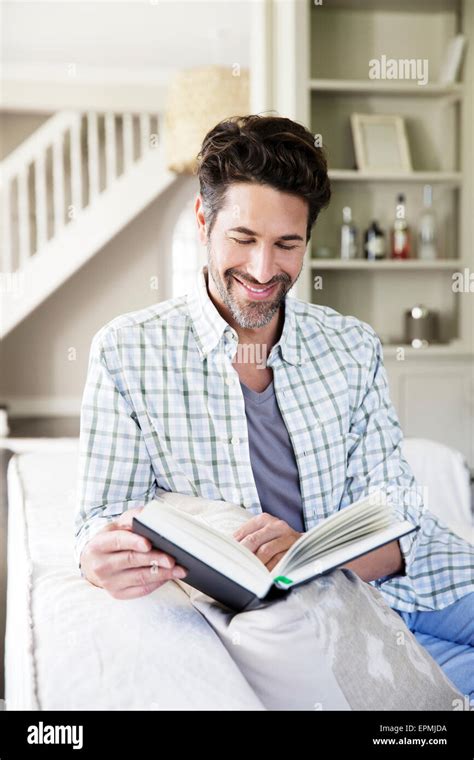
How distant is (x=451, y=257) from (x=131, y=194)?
10.4 ft

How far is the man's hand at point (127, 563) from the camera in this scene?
891mm

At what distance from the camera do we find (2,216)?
6.23 meters

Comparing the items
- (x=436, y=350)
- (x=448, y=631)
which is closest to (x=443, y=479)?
(x=448, y=631)

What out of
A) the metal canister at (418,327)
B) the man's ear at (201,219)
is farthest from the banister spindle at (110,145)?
the man's ear at (201,219)

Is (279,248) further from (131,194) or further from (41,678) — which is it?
(131,194)

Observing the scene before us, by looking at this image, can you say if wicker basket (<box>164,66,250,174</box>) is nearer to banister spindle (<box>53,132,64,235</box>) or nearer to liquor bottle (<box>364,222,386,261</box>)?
liquor bottle (<box>364,222,386,261</box>)

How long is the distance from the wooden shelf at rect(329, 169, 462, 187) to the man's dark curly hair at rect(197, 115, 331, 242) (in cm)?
206

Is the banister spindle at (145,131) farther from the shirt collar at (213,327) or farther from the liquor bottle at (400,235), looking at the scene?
the shirt collar at (213,327)

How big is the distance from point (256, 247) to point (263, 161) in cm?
12

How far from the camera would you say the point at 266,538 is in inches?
37.5

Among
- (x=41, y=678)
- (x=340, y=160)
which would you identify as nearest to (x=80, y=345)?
(x=340, y=160)

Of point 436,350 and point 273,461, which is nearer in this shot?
point 273,461

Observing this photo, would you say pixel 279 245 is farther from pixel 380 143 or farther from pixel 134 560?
pixel 380 143

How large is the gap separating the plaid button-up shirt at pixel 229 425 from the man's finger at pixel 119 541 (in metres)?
0.11
